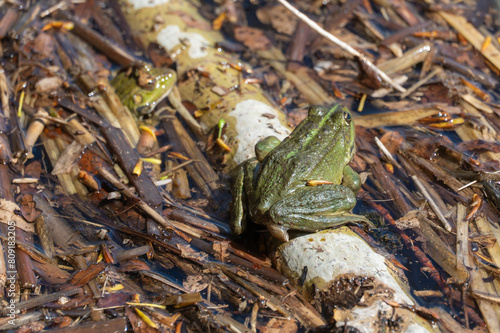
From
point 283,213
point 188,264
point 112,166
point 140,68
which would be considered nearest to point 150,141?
point 112,166

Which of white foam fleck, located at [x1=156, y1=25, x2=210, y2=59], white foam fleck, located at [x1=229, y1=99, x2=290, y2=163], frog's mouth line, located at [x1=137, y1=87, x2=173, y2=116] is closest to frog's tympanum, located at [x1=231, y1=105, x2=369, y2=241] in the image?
white foam fleck, located at [x1=229, y1=99, x2=290, y2=163]

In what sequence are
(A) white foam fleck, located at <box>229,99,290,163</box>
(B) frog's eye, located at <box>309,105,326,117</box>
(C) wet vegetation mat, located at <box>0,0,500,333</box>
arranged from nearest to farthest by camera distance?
(C) wet vegetation mat, located at <box>0,0,500,333</box> → (B) frog's eye, located at <box>309,105,326,117</box> → (A) white foam fleck, located at <box>229,99,290,163</box>

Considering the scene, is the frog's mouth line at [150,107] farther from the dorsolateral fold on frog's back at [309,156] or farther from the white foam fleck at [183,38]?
the dorsolateral fold on frog's back at [309,156]

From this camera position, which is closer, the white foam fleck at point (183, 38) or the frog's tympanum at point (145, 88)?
the frog's tympanum at point (145, 88)

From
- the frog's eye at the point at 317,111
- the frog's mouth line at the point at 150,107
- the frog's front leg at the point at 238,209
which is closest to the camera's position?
the frog's front leg at the point at 238,209

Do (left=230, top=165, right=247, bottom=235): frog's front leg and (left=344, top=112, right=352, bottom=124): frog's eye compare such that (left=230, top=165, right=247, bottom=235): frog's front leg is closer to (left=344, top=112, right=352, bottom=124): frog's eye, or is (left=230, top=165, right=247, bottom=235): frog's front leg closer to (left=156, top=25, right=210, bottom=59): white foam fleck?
(left=344, top=112, right=352, bottom=124): frog's eye

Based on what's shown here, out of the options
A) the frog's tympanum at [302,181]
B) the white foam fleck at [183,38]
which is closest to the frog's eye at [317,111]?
the frog's tympanum at [302,181]

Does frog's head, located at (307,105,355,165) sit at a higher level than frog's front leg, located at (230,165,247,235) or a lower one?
higher
